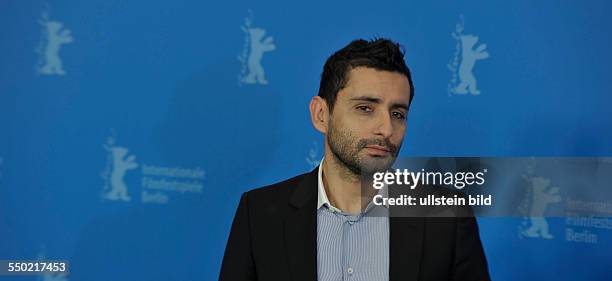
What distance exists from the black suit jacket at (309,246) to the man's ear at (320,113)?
15cm

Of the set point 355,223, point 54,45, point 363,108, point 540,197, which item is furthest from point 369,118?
point 54,45

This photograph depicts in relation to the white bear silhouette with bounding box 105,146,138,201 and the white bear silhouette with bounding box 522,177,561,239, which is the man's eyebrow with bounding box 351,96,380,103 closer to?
the white bear silhouette with bounding box 522,177,561,239

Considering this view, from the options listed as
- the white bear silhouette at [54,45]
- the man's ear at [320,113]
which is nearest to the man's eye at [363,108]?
the man's ear at [320,113]

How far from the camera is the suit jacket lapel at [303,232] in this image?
1614mm

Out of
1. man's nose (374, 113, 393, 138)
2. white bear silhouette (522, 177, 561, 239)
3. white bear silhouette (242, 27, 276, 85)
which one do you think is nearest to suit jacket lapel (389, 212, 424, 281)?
man's nose (374, 113, 393, 138)

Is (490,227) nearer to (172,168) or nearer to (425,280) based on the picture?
(425,280)

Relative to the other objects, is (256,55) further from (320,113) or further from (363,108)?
(363,108)

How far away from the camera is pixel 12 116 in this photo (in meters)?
1.97

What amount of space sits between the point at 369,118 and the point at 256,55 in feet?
1.59

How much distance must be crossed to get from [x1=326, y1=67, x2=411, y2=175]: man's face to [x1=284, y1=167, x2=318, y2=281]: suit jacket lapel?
0.42ft

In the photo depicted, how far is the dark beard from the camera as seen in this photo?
5.45 feet

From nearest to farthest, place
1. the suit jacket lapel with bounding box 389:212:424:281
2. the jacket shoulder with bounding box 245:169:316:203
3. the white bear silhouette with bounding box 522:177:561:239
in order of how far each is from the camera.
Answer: the suit jacket lapel with bounding box 389:212:424:281 → the jacket shoulder with bounding box 245:169:316:203 → the white bear silhouette with bounding box 522:177:561:239

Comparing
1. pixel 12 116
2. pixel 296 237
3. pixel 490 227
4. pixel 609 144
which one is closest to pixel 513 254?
pixel 490 227

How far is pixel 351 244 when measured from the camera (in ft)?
5.40
